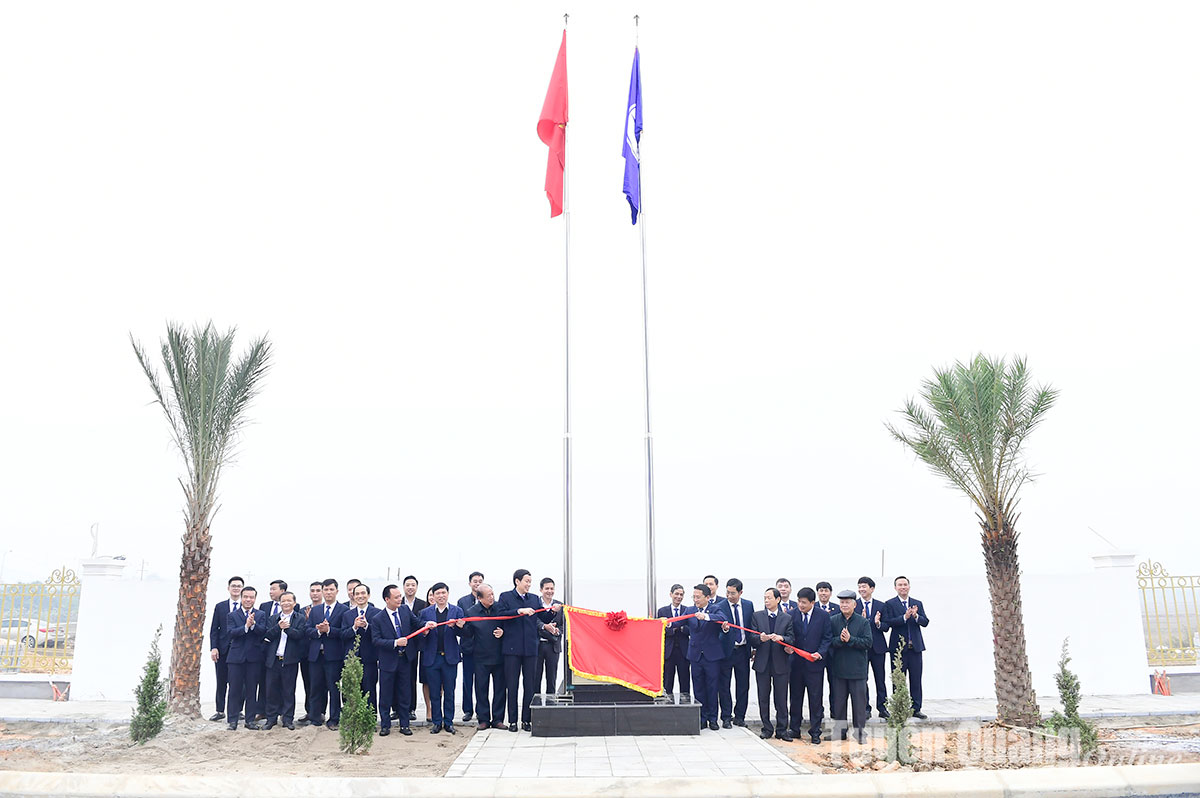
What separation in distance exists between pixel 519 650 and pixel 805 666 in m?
3.22

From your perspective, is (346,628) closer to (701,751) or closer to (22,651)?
(701,751)

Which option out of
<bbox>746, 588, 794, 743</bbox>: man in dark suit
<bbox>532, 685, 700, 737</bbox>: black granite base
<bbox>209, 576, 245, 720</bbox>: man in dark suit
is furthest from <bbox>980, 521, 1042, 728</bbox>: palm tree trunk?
<bbox>209, 576, 245, 720</bbox>: man in dark suit

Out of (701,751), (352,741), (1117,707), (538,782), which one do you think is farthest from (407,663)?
(1117,707)

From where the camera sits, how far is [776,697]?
9602 millimetres

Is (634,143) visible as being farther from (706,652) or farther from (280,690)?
(280,690)

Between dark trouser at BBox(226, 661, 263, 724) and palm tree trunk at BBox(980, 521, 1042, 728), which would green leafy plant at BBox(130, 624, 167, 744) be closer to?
dark trouser at BBox(226, 661, 263, 724)

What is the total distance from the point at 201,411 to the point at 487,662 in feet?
16.6

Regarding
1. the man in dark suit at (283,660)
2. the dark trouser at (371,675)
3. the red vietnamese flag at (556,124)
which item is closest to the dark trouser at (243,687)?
the man in dark suit at (283,660)

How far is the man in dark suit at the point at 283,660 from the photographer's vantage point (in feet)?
33.7

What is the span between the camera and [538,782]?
6023mm

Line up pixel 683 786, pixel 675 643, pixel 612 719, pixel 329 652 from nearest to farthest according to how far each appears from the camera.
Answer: pixel 683 786 < pixel 612 719 < pixel 329 652 < pixel 675 643

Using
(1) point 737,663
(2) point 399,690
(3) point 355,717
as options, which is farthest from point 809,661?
(3) point 355,717

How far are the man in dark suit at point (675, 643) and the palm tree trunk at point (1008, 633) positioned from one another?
12.2 ft

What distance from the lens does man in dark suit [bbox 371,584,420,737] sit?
389 inches
